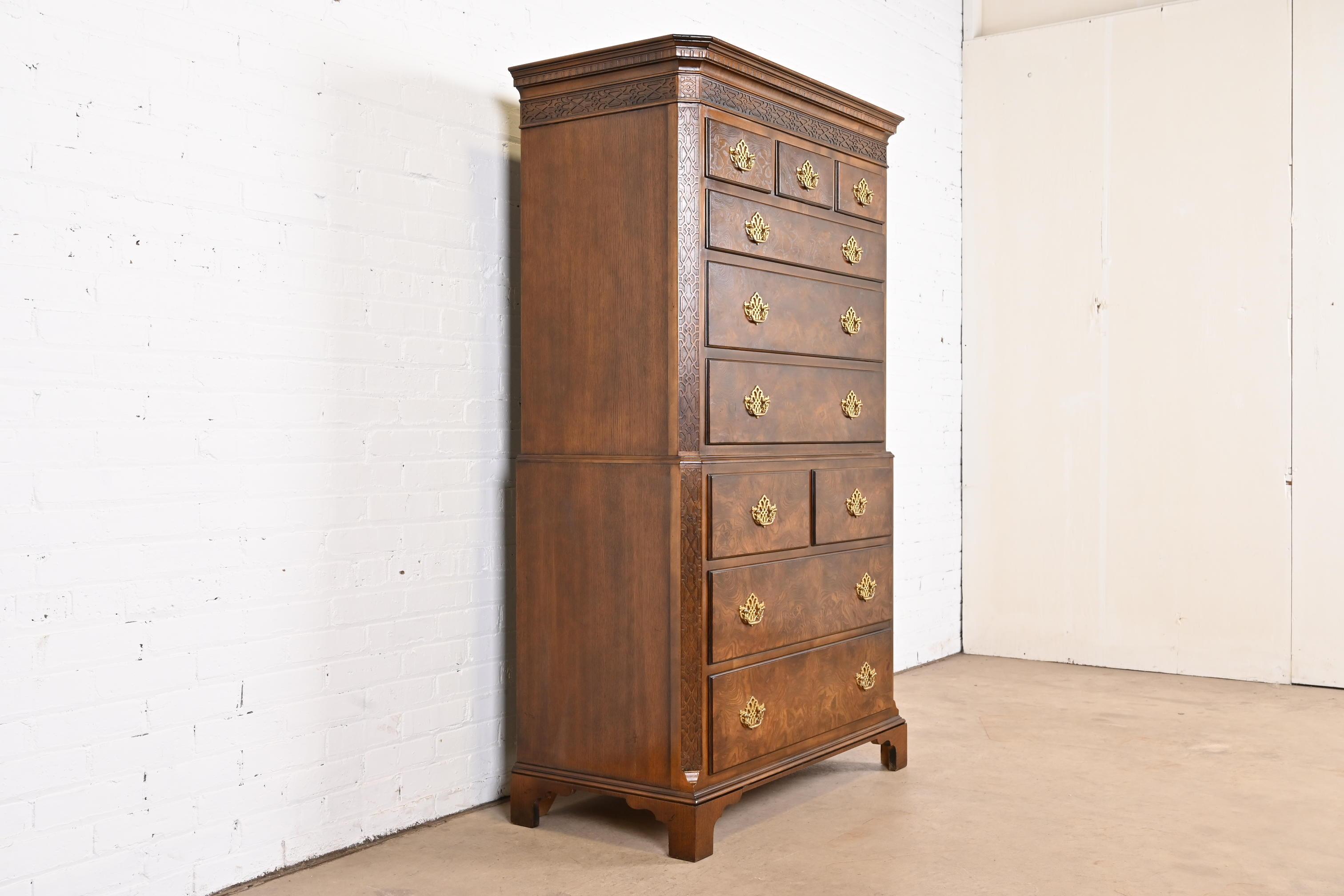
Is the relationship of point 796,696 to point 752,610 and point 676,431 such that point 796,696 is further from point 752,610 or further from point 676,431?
point 676,431

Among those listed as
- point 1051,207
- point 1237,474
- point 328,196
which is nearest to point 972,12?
point 1051,207

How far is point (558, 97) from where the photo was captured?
3271mm

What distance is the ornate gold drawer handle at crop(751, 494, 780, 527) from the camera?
3.24 m

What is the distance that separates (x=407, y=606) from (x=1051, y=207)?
379 centimetres

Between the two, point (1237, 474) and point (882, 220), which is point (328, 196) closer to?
point (882, 220)

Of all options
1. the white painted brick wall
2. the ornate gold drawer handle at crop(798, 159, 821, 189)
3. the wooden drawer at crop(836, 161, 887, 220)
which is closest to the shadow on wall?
the white painted brick wall

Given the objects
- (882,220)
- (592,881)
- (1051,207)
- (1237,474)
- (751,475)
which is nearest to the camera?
(592,881)

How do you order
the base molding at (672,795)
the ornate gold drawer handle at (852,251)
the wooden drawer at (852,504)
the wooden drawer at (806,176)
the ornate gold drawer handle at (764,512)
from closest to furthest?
the base molding at (672,795) → the ornate gold drawer handle at (764,512) → the wooden drawer at (806,176) → the wooden drawer at (852,504) → the ornate gold drawer handle at (852,251)

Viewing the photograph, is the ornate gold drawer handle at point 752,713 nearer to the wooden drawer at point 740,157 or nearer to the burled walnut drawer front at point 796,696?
the burled walnut drawer front at point 796,696

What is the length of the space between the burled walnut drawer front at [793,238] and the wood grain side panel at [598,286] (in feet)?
0.59

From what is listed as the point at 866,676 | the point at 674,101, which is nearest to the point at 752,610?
the point at 866,676

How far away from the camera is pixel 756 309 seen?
324cm

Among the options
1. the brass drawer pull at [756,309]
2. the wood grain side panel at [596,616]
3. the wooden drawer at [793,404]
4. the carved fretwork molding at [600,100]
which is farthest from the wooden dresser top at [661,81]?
the wood grain side panel at [596,616]

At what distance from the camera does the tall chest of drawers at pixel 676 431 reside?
305 centimetres
